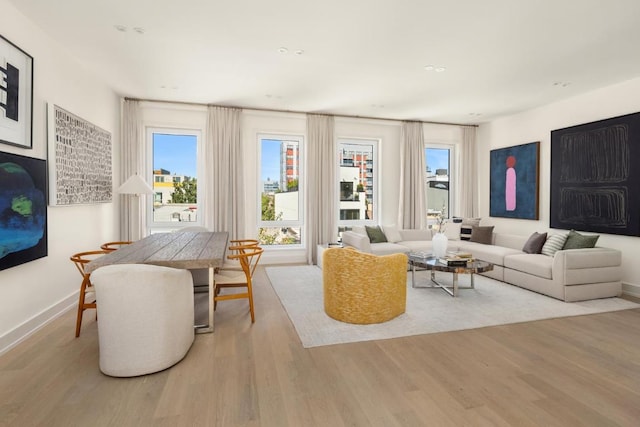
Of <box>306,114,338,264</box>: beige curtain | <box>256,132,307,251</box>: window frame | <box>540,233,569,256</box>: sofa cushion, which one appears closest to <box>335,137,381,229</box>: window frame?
<box>306,114,338,264</box>: beige curtain

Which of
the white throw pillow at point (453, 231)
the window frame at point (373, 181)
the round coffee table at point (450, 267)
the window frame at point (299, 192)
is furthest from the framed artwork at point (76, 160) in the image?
the white throw pillow at point (453, 231)

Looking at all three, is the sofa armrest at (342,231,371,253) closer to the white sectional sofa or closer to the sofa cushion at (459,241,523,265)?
the white sectional sofa

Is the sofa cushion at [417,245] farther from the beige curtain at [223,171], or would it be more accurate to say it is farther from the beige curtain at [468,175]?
the beige curtain at [223,171]

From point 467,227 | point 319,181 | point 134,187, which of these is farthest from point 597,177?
point 134,187

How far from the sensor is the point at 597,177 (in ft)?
15.6

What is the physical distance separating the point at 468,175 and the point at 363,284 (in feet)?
16.7

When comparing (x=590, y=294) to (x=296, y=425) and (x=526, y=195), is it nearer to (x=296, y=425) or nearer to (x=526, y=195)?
(x=526, y=195)

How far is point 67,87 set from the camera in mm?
3703

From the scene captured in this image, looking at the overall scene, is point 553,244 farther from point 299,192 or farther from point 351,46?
point 299,192

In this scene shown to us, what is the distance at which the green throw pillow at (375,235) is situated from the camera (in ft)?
19.8

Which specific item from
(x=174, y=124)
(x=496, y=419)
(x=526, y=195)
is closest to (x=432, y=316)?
(x=496, y=419)

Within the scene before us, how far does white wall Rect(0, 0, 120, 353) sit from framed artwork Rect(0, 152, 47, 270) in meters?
0.11

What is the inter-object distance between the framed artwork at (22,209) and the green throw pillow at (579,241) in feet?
20.5

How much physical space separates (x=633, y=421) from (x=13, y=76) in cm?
506
